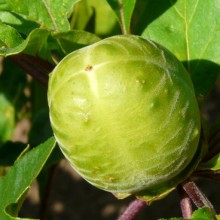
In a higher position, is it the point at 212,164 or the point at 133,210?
the point at 212,164

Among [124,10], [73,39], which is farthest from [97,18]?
[73,39]

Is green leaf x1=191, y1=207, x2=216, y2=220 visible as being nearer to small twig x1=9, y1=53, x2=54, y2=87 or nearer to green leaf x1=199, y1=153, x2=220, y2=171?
green leaf x1=199, y1=153, x2=220, y2=171

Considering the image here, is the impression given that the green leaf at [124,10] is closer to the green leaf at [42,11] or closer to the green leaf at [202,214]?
the green leaf at [42,11]

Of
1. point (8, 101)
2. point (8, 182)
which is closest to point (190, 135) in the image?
point (8, 182)

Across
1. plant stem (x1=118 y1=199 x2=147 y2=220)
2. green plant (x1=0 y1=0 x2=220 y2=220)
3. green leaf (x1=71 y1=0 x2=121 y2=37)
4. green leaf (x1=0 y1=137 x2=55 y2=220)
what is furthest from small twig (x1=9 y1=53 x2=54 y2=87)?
green leaf (x1=71 y1=0 x2=121 y2=37)

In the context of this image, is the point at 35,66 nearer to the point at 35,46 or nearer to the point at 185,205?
the point at 35,46

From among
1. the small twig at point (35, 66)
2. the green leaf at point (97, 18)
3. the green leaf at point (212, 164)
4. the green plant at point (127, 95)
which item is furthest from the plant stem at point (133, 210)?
the green leaf at point (97, 18)
